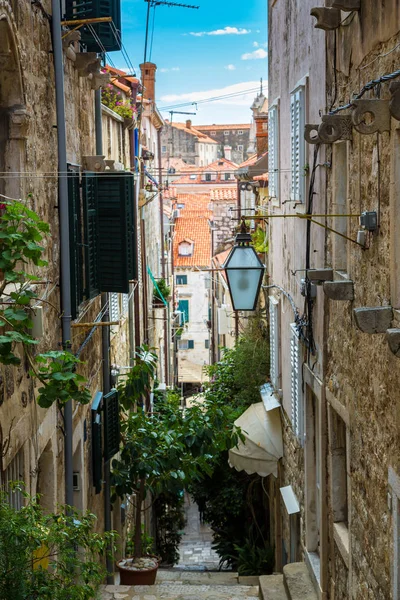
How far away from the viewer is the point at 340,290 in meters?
7.57

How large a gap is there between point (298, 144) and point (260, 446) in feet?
17.1

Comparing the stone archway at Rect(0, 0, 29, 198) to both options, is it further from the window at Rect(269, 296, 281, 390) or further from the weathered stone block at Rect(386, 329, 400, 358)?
the window at Rect(269, 296, 281, 390)

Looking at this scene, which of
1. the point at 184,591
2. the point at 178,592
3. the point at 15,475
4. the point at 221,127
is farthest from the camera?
the point at 221,127

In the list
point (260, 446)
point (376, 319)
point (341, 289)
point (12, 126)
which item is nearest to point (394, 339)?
point (376, 319)

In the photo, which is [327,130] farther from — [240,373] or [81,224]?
[240,373]

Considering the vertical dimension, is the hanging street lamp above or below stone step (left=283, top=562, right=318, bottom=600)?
above

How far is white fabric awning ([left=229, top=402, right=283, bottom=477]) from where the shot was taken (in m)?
13.9

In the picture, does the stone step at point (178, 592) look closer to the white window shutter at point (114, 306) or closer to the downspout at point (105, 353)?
the downspout at point (105, 353)

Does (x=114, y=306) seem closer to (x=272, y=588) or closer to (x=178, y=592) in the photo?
(x=178, y=592)

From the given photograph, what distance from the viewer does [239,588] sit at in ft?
39.5

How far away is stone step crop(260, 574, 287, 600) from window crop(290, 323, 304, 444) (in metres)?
1.81

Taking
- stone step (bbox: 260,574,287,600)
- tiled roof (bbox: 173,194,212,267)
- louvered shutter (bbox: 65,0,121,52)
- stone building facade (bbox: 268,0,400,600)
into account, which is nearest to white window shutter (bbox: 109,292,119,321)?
stone building facade (bbox: 268,0,400,600)

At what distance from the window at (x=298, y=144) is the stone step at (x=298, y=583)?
181 inches

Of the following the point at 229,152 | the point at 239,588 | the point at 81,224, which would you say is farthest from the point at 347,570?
the point at 229,152
